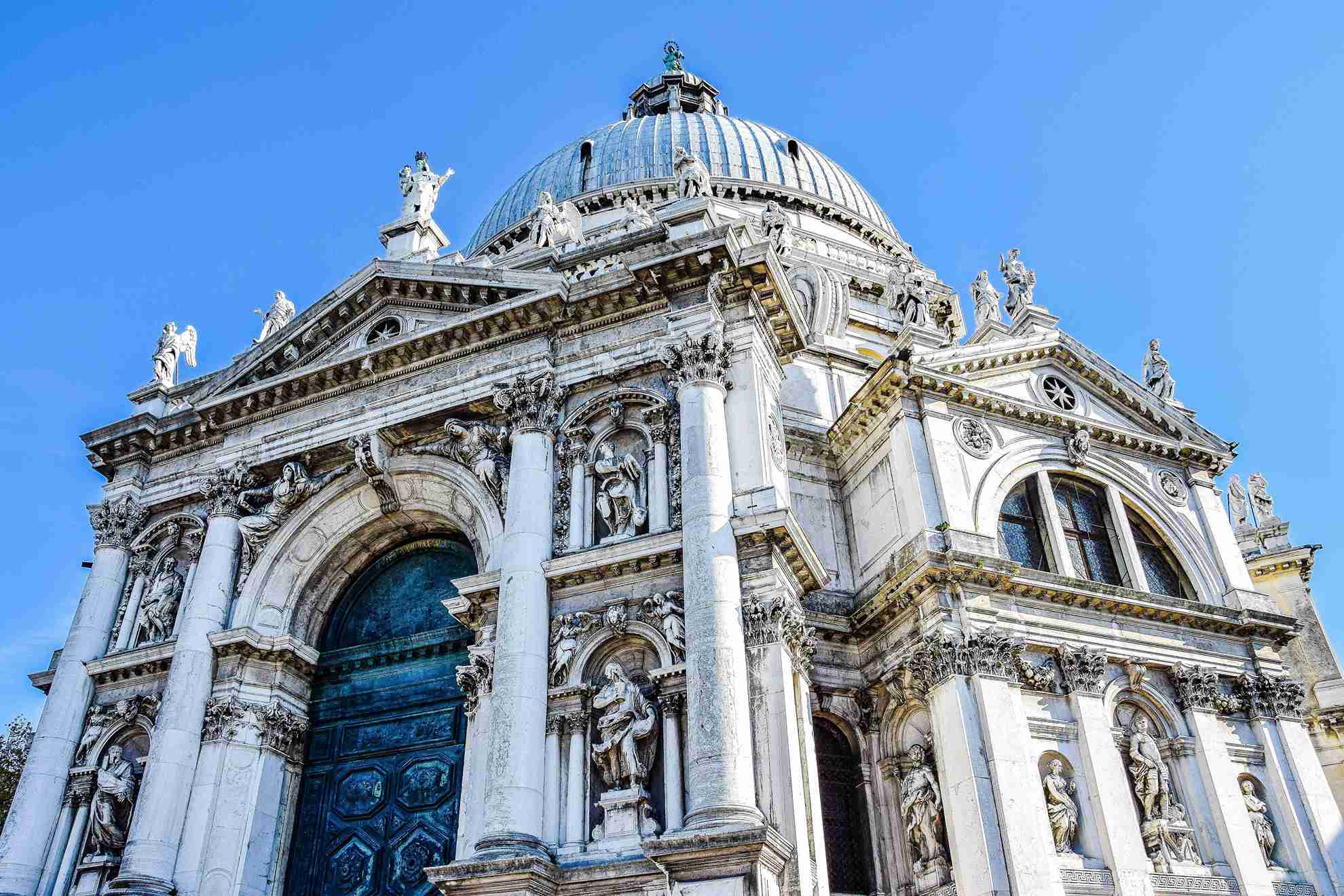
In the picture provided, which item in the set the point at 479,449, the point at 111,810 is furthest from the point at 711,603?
the point at 111,810

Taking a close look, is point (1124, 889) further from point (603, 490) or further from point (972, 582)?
A: point (603, 490)

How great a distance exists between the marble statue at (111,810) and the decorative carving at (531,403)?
8636mm

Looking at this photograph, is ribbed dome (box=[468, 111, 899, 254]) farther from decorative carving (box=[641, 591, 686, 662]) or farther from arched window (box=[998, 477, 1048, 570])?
decorative carving (box=[641, 591, 686, 662])

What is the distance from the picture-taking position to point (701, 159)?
33.8 meters

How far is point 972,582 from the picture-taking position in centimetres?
1852

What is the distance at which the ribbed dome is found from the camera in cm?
3352

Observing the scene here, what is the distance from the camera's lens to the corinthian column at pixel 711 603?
13.5 meters

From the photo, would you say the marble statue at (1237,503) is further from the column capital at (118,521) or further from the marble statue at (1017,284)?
the column capital at (118,521)

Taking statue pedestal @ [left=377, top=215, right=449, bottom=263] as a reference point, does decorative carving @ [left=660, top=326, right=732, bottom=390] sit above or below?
below

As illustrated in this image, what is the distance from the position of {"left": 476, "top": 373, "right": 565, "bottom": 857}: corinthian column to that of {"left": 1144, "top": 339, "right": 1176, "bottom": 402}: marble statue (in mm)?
14184

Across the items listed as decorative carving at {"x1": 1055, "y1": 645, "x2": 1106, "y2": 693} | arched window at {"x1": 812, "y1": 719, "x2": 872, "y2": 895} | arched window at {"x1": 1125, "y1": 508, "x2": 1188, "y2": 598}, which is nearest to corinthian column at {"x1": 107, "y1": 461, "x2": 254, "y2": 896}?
arched window at {"x1": 812, "y1": 719, "x2": 872, "y2": 895}

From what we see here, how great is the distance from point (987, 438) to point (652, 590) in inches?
328

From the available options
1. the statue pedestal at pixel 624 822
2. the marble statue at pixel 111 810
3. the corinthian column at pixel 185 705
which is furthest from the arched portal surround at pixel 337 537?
the statue pedestal at pixel 624 822

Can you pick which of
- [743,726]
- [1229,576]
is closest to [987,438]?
[1229,576]
